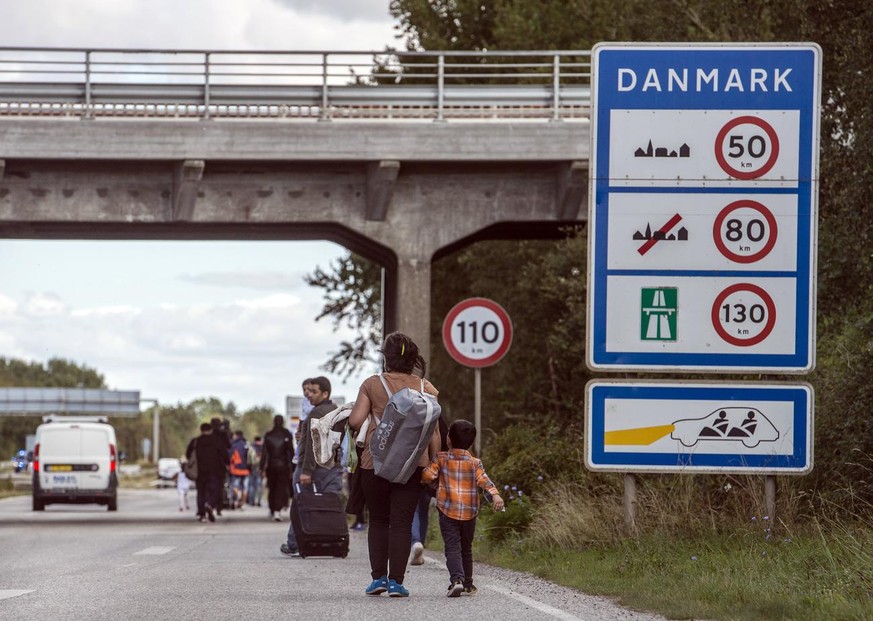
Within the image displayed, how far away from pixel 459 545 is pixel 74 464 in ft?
78.4

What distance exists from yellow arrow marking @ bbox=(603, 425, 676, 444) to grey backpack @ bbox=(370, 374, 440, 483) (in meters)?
3.37

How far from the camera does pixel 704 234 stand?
13.6 m

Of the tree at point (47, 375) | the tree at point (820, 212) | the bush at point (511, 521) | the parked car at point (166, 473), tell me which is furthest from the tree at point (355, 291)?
the tree at point (47, 375)

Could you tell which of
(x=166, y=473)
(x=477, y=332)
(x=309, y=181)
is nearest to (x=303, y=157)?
(x=309, y=181)

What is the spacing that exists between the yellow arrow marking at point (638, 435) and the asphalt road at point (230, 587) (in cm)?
147

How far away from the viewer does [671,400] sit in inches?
537

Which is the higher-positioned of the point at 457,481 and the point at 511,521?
the point at 457,481

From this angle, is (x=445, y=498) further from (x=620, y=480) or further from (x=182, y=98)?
(x=182, y=98)

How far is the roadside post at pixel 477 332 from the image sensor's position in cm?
1812

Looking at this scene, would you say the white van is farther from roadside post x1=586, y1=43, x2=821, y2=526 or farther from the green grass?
roadside post x1=586, y1=43, x2=821, y2=526

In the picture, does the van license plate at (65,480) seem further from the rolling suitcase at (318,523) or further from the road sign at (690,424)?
the road sign at (690,424)

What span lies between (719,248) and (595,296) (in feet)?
3.62

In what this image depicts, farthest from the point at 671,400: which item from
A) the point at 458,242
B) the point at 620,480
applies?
the point at 458,242

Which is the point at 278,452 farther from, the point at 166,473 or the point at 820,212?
the point at 166,473
